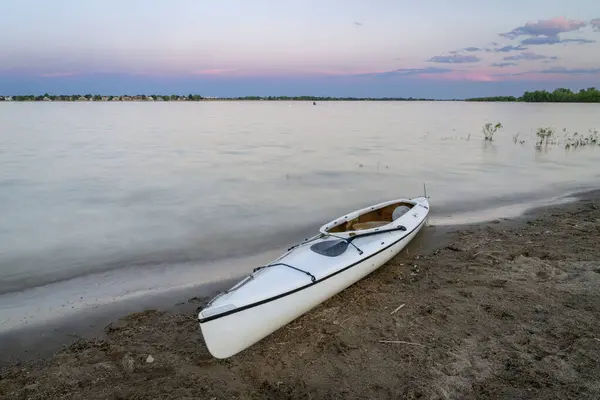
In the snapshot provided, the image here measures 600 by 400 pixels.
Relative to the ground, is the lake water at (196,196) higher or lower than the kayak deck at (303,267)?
lower

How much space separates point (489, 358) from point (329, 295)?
7.54 ft

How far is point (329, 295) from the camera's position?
6352 millimetres

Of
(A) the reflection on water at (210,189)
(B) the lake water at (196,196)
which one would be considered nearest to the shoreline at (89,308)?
(B) the lake water at (196,196)

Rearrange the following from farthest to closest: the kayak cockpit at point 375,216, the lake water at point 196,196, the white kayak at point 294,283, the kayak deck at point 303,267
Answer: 1. the kayak cockpit at point 375,216
2. the lake water at point 196,196
3. the kayak deck at point 303,267
4. the white kayak at point 294,283

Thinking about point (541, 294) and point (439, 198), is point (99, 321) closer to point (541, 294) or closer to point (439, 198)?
point (541, 294)

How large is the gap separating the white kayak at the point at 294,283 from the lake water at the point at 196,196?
2279 mm

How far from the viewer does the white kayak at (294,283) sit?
4945 mm

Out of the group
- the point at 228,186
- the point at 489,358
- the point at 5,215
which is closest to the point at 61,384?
the point at 489,358

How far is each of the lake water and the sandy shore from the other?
2.12 metres

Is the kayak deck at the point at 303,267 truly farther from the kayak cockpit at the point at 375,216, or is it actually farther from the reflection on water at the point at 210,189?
the reflection on water at the point at 210,189

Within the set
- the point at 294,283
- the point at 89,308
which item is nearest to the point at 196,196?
the point at 89,308

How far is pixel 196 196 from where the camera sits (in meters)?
14.6

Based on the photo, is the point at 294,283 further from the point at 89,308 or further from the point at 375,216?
the point at 375,216

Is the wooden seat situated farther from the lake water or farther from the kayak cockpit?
the lake water
